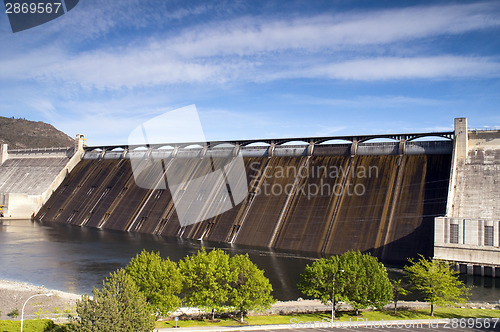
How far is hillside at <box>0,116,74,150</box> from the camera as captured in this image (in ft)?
570

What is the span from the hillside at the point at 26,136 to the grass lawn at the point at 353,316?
165 meters

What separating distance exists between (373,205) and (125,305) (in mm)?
37036

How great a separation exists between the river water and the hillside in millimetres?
121486

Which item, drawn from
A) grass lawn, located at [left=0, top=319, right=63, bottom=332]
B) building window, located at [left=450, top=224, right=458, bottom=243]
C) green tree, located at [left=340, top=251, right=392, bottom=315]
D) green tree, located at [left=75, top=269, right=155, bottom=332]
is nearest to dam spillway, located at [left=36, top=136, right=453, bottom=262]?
building window, located at [left=450, top=224, right=458, bottom=243]

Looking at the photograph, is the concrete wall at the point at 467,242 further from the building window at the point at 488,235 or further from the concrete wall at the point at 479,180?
the concrete wall at the point at 479,180

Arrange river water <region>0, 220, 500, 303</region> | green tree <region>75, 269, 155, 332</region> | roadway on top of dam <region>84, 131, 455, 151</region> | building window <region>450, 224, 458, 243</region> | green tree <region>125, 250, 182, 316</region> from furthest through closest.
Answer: roadway on top of dam <region>84, 131, 455, 151</region>
building window <region>450, 224, 458, 243</region>
river water <region>0, 220, 500, 303</region>
green tree <region>125, 250, 182, 316</region>
green tree <region>75, 269, 155, 332</region>

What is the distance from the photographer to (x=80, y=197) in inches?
3054

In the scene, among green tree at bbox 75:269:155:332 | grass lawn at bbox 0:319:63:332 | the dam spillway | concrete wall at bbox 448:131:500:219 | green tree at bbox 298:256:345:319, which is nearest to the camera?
green tree at bbox 75:269:155:332

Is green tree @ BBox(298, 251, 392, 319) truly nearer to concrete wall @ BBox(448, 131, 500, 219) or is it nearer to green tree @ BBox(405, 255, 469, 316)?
green tree @ BBox(405, 255, 469, 316)

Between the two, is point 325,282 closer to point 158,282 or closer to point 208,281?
point 208,281

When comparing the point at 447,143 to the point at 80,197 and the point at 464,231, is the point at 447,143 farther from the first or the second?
the point at 80,197

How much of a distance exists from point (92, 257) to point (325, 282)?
27321 mm

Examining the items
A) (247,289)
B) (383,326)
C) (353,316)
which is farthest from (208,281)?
(383,326)

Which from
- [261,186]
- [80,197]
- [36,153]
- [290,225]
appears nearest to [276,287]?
[290,225]
